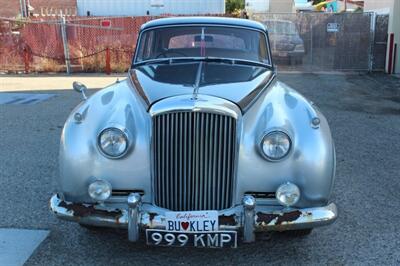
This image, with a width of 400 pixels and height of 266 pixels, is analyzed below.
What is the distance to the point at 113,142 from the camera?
342 centimetres

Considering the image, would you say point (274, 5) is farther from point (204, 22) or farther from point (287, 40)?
→ point (204, 22)

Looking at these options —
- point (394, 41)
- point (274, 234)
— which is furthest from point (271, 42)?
point (274, 234)

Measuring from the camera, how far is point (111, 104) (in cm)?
381

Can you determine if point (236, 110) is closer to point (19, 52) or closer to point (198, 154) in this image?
point (198, 154)

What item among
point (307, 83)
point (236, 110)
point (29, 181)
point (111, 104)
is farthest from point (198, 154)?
point (307, 83)

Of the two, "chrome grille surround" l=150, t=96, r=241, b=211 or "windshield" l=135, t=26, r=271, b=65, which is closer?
"chrome grille surround" l=150, t=96, r=241, b=211

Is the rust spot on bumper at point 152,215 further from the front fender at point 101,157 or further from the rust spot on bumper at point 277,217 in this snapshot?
the rust spot on bumper at point 277,217

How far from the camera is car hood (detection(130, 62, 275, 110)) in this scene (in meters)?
3.64

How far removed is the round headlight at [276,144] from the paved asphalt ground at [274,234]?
836mm

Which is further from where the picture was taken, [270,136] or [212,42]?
[212,42]

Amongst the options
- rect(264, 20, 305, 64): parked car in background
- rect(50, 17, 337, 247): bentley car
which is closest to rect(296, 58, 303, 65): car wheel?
rect(264, 20, 305, 64): parked car in background

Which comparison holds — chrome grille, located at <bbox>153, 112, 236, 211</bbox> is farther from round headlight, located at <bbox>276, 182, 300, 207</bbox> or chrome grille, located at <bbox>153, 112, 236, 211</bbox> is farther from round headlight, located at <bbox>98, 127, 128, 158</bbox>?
round headlight, located at <bbox>276, 182, 300, 207</bbox>

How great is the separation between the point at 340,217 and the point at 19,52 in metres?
15.5

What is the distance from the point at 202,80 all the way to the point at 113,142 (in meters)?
0.98
